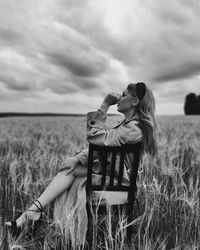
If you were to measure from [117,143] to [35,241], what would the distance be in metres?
0.74

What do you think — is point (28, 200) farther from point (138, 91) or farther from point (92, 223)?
point (138, 91)

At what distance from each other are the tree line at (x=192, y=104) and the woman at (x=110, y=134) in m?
47.5

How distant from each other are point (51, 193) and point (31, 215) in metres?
0.16

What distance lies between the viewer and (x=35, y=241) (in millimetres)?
1889

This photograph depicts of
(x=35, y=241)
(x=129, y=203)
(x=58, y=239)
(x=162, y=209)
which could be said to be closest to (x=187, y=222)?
(x=162, y=209)

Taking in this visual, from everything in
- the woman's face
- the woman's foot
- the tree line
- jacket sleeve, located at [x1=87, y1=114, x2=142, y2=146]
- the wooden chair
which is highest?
the tree line

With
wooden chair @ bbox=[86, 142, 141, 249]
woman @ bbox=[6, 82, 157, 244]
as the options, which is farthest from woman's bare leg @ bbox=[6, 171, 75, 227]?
wooden chair @ bbox=[86, 142, 141, 249]

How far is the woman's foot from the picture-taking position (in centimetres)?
184

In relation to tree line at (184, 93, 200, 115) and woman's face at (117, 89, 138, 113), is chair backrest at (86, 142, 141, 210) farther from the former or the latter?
tree line at (184, 93, 200, 115)

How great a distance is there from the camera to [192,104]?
48.2 m

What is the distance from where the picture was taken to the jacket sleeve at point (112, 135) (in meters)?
1.70

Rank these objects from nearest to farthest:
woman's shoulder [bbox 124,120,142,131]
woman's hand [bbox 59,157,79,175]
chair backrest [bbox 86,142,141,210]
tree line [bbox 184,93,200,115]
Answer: chair backrest [bbox 86,142,141,210] < woman's shoulder [bbox 124,120,142,131] < woman's hand [bbox 59,157,79,175] < tree line [bbox 184,93,200,115]

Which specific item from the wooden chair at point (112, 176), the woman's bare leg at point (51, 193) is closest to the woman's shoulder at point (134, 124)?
the wooden chair at point (112, 176)

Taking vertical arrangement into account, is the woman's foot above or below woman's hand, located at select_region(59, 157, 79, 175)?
below
